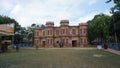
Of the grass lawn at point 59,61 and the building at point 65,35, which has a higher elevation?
the building at point 65,35

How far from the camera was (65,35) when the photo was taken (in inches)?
3174

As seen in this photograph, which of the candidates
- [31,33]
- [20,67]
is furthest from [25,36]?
[20,67]

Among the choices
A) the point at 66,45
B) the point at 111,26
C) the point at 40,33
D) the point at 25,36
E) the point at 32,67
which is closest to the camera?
the point at 32,67

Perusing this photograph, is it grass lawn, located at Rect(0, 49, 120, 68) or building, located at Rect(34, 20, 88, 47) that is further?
building, located at Rect(34, 20, 88, 47)

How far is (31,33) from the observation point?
10588cm

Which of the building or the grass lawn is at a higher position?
the building

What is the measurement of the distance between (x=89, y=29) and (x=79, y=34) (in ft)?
19.6

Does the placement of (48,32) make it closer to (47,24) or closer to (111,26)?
(47,24)

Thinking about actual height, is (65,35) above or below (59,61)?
above

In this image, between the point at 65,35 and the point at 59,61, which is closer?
the point at 59,61

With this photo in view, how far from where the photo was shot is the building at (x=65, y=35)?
7988 cm

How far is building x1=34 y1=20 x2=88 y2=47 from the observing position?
79.9m

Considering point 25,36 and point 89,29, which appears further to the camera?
point 25,36

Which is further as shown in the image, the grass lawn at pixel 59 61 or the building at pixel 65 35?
the building at pixel 65 35
